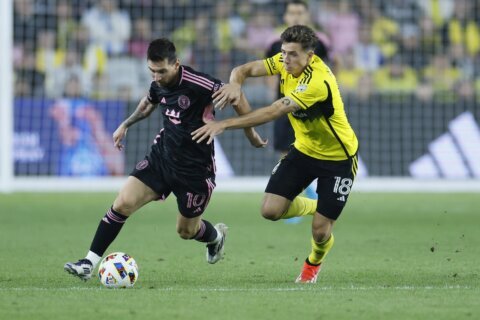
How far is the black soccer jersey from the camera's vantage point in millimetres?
8312

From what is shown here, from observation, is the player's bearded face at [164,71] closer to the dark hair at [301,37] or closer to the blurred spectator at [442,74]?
the dark hair at [301,37]

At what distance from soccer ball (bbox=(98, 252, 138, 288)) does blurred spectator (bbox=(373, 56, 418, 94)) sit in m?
11.7

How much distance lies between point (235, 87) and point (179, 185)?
991mm

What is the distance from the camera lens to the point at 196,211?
340 inches

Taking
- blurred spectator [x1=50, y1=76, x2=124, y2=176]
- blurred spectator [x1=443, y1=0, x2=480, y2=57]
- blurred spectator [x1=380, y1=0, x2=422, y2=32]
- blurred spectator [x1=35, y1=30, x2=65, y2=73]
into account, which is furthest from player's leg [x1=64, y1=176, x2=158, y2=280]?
blurred spectator [x1=380, y1=0, x2=422, y2=32]

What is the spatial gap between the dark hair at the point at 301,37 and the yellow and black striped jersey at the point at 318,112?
199 mm

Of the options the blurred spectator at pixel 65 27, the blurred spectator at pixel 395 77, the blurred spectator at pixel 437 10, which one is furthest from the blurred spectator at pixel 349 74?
the blurred spectator at pixel 65 27

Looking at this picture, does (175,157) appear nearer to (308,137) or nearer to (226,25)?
(308,137)

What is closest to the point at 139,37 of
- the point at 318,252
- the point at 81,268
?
the point at 318,252

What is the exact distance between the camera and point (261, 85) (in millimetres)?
18344

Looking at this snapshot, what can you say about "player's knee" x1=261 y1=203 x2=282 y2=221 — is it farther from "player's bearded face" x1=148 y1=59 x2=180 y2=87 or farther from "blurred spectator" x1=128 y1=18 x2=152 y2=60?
"blurred spectator" x1=128 y1=18 x2=152 y2=60

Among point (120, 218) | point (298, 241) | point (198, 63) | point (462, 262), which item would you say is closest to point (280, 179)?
point (120, 218)

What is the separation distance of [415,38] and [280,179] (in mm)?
11570

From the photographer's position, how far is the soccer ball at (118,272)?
304 inches
